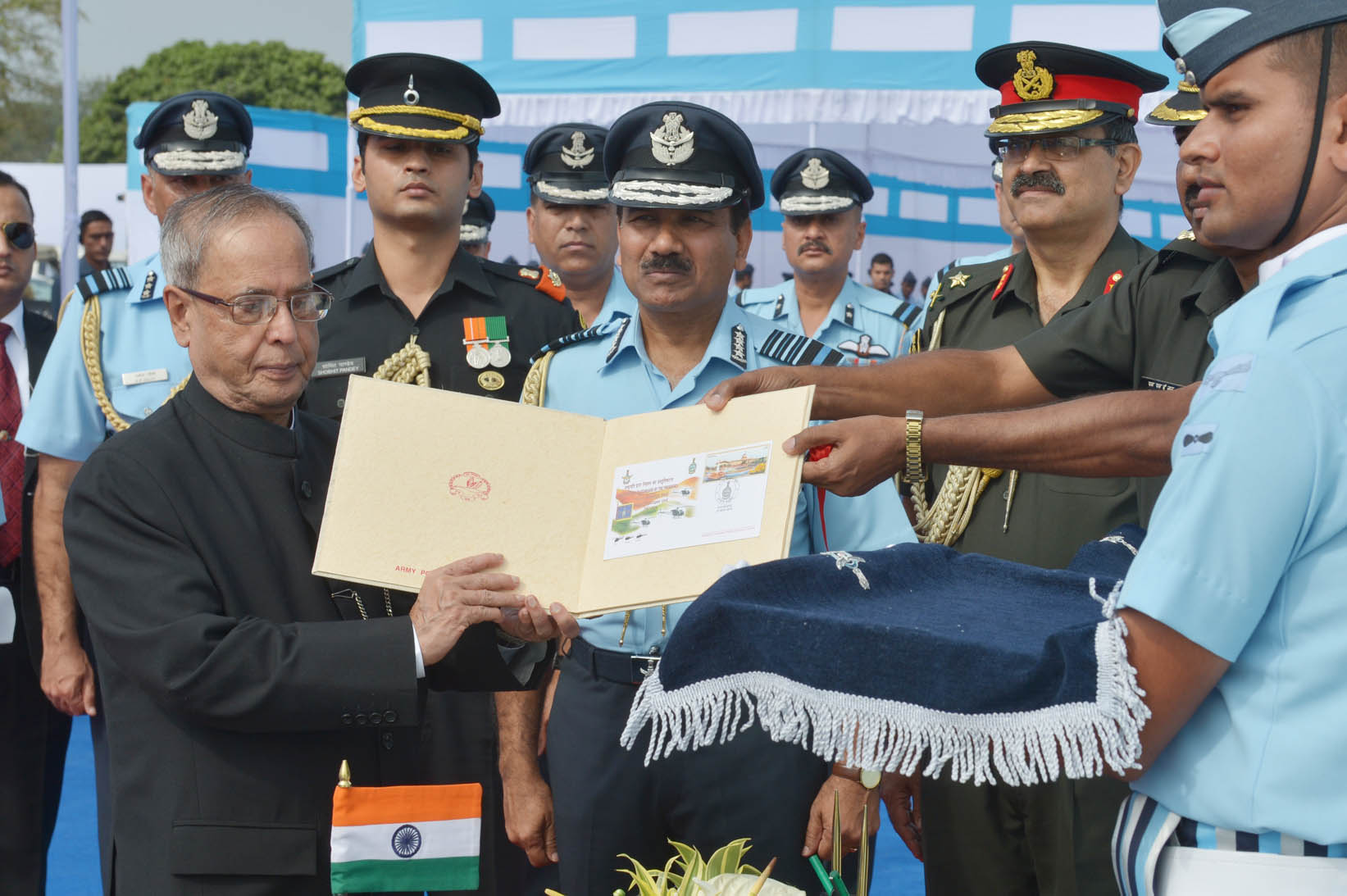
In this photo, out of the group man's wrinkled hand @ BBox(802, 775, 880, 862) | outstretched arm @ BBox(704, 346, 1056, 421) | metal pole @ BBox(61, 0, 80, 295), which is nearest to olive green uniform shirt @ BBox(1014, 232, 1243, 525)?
outstretched arm @ BBox(704, 346, 1056, 421)

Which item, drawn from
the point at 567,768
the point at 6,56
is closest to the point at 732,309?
the point at 567,768

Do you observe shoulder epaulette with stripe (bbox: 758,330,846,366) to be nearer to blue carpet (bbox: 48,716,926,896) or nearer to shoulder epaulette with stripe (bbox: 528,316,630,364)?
shoulder epaulette with stripe (bbox: 528,316,630,364)

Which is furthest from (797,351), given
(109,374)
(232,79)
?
(232,79)

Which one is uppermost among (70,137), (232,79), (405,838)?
(232,79)

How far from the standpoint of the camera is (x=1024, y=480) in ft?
12.2

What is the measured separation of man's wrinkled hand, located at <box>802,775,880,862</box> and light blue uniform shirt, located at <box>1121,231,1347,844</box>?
1398 mm

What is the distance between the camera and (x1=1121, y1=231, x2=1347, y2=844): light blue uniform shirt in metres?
1.57

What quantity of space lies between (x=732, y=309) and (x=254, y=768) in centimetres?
171

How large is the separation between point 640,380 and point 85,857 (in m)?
3.56

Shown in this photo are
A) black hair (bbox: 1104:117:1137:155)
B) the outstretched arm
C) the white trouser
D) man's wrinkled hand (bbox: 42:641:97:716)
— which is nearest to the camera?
the white trouser

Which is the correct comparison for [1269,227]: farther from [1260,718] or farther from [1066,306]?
[1066,306]

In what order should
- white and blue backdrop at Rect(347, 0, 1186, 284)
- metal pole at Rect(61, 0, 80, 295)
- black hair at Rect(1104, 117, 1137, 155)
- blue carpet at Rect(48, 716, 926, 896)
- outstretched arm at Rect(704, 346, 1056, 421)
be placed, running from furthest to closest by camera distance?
metal pole at Rect(61, 0, 80, 295)
white and blue backdrop at Rect(347, 0, 1186, 284)
blue carpet at Rect(48, 716, 926, 896)
black hair at Rect(1104, 117, 1137, 155)
outstretched arm at Rect(704, 346, 1056, 421)

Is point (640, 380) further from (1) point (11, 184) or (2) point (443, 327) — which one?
(1) point (11, 184)

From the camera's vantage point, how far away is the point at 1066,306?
12.7 feet
